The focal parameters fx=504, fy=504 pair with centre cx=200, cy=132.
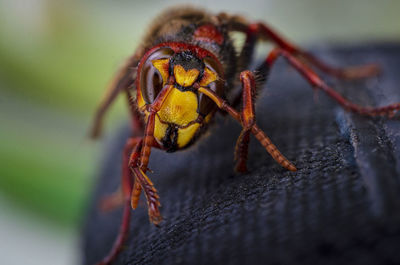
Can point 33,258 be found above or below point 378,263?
below

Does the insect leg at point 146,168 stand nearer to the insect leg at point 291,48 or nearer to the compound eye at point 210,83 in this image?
the compound eye at point 210,83

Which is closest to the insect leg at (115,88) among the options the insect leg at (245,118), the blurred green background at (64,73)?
the insect leg at (245,118)

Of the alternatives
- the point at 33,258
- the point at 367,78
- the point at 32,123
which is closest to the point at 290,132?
the point at 367,78

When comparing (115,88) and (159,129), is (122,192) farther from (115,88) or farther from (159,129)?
(159,129)

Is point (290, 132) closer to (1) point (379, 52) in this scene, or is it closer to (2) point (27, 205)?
(1) point (379, 52)

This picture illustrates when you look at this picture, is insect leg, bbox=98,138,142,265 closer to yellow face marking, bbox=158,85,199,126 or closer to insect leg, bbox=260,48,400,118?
yellow face marking, bbox=158,85,199,126

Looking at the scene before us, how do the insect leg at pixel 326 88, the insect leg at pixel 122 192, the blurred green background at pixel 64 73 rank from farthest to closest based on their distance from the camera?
the blurred green background at pixel 64 73 → the insect leg at pixel 122 192 → the insect leg at pixel 326 88
